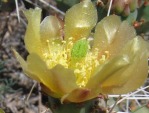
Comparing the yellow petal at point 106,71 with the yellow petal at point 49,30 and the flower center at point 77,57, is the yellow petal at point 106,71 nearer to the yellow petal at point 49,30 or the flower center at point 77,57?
the flower center at point 77,57

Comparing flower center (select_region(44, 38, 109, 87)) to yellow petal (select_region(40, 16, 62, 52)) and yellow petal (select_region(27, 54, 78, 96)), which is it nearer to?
yellow petal (select_region(40, 16, 62, 52))

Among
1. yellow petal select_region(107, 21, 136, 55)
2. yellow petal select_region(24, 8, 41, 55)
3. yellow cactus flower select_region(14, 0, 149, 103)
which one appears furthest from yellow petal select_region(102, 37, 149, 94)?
yellow petal select_region(24, 8, 41, 55)

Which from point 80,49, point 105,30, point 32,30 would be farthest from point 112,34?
point 32,30

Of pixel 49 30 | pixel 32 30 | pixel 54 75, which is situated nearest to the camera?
pixel 54 75

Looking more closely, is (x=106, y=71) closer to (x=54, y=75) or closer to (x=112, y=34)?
(x=54, y=75)

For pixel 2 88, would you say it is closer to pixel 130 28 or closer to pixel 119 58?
pixel 130 28

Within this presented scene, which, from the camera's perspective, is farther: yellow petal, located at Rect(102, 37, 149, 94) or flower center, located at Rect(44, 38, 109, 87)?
flower center, located at Rect(44, 38, 109, 87)

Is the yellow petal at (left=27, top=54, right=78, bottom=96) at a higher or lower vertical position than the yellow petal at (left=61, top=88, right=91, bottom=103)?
higher
